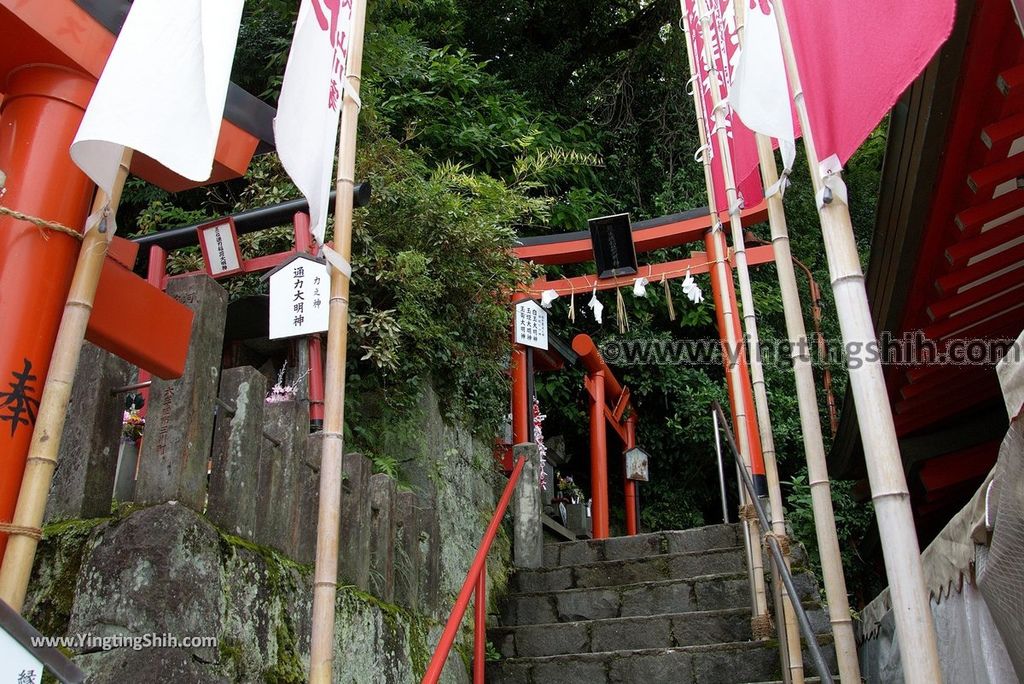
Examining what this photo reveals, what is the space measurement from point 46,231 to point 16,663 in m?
1.47

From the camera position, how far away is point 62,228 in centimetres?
257

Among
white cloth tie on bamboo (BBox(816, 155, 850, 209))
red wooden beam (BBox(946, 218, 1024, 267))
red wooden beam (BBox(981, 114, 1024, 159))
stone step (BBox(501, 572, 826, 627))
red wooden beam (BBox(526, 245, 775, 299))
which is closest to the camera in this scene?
white cloth tie on bamboo (BBox(816, 155, 850, 209))

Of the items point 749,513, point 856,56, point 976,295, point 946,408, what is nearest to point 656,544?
point 749,513

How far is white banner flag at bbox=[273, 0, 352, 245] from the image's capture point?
261 centimetres

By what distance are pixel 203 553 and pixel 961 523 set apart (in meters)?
2.45

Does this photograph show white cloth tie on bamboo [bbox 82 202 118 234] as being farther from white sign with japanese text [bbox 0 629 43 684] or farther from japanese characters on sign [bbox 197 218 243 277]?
→ japanese characters on sign [bbox 197 218 243 277]

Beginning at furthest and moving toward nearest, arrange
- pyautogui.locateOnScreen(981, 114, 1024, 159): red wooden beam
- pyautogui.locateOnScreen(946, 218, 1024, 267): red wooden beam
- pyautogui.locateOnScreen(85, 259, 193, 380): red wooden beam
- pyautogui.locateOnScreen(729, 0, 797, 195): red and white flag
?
pyautogui.locateOnScreen(946, 218, 1024, 267): red wooden beam < pyautogui.locateOnScreen(981, 114, 1024, 159): red wooden beam < pyautogui.locateOnScreen(85, 259, 193, 380): red wooden beam < pyautogui.locateOnScreen(729, 0, 797, 195): red and white flag

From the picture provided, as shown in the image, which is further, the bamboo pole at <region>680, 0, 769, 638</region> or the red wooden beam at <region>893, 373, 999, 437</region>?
the red wooden beam at <region>893, 373, 999, 437</region>

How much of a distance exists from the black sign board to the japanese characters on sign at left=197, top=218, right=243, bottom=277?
4.29m

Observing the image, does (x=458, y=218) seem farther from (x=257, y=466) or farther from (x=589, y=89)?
(x=589, y=89)

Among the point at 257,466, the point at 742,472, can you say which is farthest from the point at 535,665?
the point at 257,466

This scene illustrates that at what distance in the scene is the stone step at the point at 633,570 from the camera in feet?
19.4

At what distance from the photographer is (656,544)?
21.0ft

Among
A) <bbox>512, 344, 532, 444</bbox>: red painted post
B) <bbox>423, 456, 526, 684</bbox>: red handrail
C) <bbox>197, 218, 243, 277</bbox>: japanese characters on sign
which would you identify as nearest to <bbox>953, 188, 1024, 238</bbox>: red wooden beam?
<bbox>423, 456, 526, 684</bbox>: red handrail
